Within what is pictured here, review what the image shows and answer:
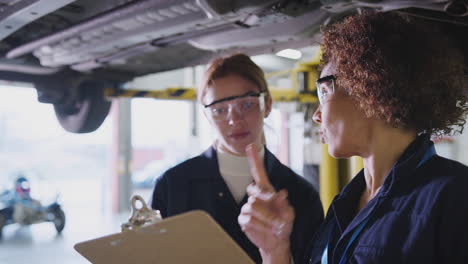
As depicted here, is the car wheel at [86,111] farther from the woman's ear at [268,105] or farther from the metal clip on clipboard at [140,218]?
the metal clip on clipboard at [140,218]

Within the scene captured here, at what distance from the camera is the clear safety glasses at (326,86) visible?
1140mm

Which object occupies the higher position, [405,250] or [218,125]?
[218,125]

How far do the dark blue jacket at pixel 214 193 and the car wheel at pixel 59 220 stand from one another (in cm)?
497

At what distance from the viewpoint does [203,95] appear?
1.86 meters

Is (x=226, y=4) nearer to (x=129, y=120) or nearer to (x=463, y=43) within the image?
(x=463, y=43)

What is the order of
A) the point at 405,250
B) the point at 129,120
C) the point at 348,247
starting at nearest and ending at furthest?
the point at 405,250 → the point at 348,247 → the point at 129,120

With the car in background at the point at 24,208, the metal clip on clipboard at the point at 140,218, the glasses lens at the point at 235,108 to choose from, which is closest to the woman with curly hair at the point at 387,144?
the metal clip on clipboard at the point at 140,218

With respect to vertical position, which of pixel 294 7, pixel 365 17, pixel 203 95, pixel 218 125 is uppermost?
pixel 294 7

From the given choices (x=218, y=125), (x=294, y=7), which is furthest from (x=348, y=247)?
(x=294, y=7)

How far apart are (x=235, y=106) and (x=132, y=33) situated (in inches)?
34.7

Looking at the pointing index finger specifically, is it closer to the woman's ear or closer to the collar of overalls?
the collar of overalls

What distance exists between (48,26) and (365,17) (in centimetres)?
200

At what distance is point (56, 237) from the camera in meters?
6.12

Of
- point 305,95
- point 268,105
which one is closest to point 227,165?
point 268,105
